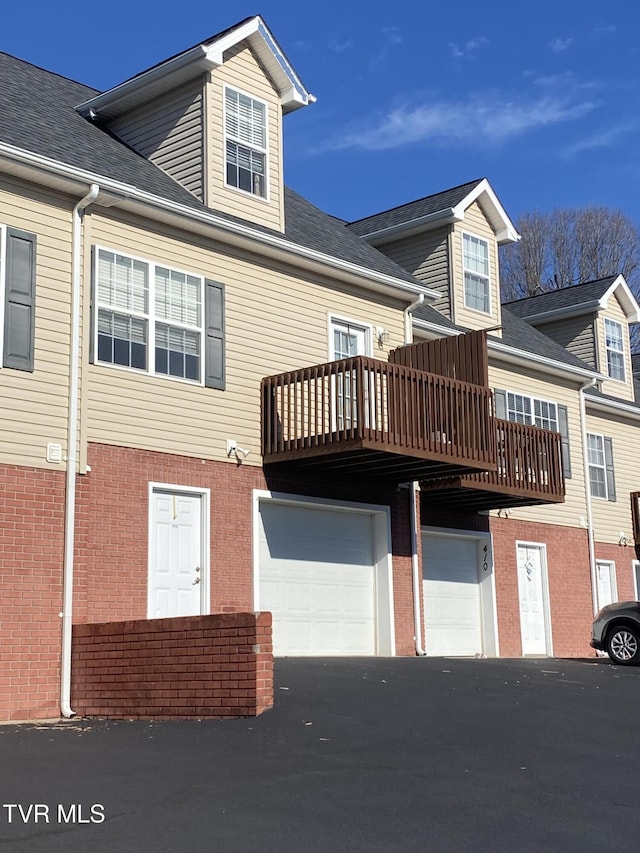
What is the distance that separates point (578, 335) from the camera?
26406mm

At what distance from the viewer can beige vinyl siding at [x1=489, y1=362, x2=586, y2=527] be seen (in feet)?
70.5

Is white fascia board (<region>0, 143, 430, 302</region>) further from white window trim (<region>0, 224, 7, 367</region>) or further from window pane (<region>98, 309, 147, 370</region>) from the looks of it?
window pane (<region>98, 309, 147, 370</region>)

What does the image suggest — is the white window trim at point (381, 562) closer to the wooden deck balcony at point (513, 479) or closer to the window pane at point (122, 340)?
the wooden deck balcony at point (513, 479)

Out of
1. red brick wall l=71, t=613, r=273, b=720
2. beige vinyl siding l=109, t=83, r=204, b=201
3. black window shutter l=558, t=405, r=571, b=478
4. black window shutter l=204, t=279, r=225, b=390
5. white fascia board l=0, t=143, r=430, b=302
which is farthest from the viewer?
black window shutter l=558, t=405, r=571, b=478

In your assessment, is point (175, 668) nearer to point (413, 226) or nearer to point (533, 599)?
point (533, 599)

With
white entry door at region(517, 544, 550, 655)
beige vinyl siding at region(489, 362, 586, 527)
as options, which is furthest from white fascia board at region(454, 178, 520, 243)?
white entry door at region(517, 544, 550, 655)

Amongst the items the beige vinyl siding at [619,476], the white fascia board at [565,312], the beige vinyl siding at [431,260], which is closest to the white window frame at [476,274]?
the beige vinyl siding at [431,260]

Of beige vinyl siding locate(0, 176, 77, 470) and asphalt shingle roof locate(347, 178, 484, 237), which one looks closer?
beige vinyl siding locate(0, 176, 77, 470)

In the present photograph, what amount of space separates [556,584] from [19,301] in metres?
13.2

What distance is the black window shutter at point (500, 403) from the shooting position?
68.6ft

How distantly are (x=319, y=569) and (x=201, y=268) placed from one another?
478 cm

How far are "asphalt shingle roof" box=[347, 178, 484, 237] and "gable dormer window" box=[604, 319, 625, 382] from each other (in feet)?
21.3

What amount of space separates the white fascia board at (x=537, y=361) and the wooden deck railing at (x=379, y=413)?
14.5 ft

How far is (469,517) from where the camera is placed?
65.4 feet
